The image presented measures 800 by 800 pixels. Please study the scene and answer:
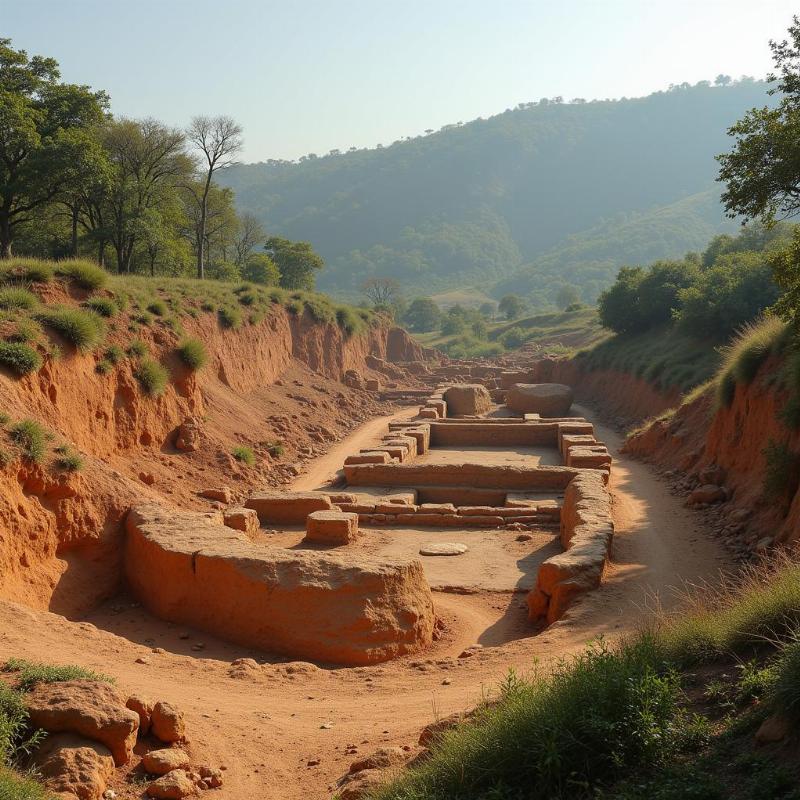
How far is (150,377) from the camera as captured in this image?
14719 mm

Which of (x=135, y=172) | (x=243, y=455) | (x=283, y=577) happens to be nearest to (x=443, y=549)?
(x=283, y=577)

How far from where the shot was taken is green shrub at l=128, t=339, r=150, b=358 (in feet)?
48.1

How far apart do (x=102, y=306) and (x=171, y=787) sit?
37.8ft

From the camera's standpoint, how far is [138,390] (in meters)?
14.3

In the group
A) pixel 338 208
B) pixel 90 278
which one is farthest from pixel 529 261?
pixel 90 278

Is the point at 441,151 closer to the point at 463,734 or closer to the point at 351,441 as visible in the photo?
the point at 351,441

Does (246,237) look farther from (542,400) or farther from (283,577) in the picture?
(283,577)

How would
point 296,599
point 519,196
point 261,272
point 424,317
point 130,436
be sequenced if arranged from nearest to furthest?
point 296,599, point 130,436, point 261,272, point 424,317, point 519,196

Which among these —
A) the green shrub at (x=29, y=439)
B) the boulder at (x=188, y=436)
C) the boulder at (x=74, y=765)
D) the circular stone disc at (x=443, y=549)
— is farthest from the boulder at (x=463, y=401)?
the boulder at (x=74, y=765)

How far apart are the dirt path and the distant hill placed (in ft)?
311

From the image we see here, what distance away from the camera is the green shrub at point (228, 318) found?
72.2 ft

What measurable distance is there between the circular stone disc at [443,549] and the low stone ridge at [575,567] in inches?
69.4

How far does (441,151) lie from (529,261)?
41725 mm

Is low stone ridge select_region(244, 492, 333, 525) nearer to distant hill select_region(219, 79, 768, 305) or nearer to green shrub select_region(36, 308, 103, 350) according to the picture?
green shrub select_region(36, 308, 103, 350)
